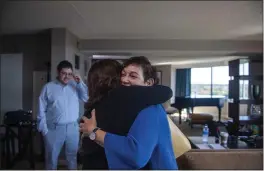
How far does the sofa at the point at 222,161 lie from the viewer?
0.94 meters

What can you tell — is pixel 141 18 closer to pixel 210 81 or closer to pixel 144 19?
pixel 144 19

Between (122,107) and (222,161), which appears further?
(222,161)

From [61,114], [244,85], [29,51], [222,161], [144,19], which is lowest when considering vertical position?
[222,161]

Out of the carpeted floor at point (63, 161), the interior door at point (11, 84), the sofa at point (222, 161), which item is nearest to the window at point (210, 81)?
the carpeted floor at point (63, 161)

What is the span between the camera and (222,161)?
0.94m

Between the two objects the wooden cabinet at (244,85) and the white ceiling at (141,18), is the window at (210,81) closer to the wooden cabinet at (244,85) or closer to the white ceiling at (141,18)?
the wooden cabinet at (244,85)

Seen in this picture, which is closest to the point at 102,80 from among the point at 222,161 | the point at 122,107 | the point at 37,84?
the point at 122,107

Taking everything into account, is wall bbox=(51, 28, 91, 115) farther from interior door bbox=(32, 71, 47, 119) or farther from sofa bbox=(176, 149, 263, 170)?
sofa bbox=(176, 149, 263, 170)

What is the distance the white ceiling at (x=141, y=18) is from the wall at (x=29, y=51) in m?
0.05

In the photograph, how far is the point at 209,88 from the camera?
1345 millimetres

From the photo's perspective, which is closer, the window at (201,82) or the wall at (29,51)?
the wall at (29,51)

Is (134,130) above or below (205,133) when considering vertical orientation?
above

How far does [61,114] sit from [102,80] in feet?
2.23

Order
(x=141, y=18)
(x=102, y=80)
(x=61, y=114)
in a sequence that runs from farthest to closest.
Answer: (x=141, y=18) < (x=61, y=114) < (x=102, y=80)
